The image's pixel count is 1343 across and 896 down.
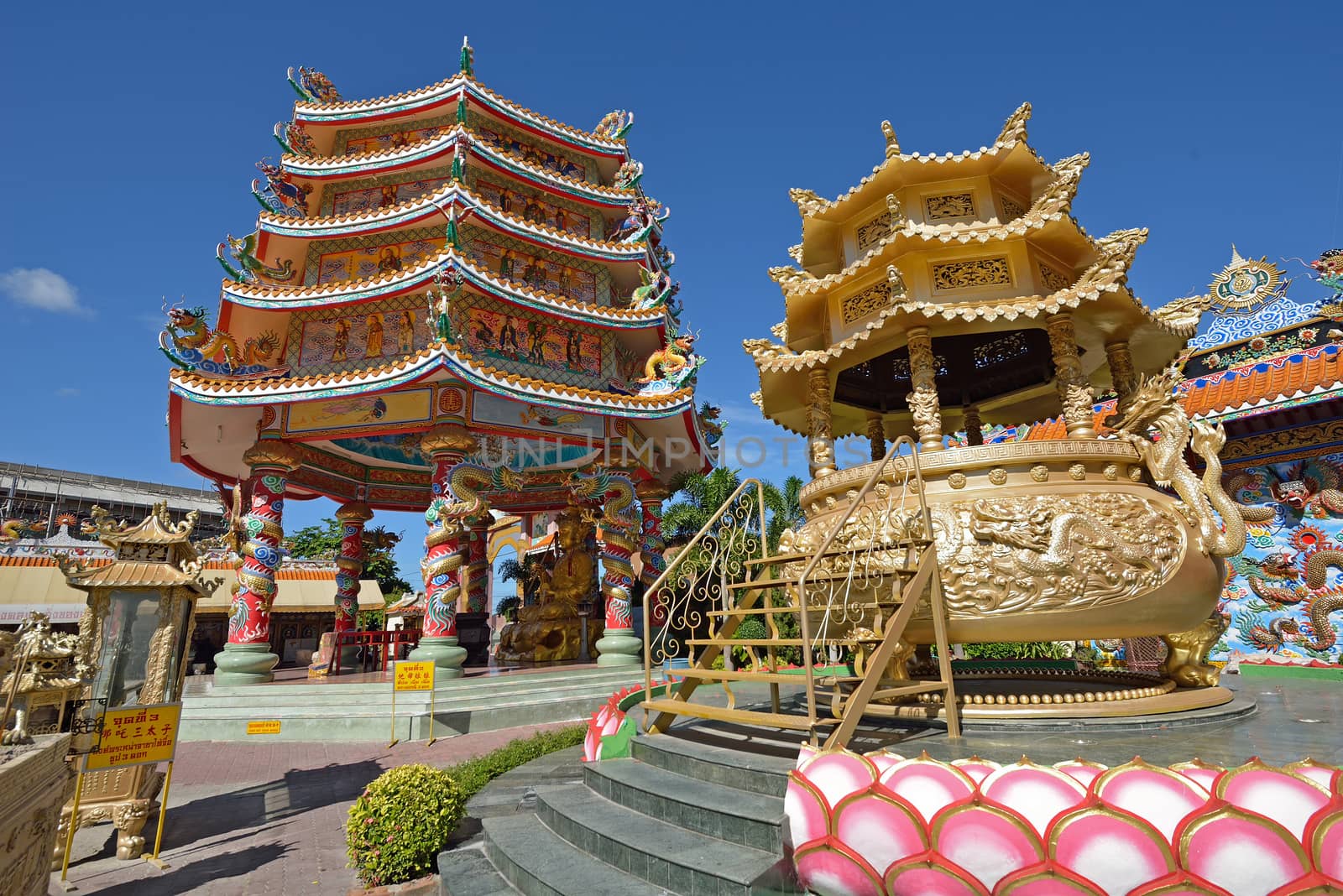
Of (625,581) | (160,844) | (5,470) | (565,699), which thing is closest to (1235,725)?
(160,844)

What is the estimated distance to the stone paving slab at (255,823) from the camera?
4.71m

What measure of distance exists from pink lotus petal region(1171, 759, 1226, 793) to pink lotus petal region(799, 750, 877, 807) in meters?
1.20

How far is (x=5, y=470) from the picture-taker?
122 ft

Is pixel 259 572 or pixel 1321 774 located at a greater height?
pixel 259 572

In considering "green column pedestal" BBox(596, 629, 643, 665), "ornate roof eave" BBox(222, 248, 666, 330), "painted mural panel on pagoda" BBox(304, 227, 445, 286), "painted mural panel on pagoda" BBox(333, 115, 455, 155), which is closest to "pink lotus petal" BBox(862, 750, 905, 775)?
"green column pedestal" BBox(596, 629, 643, 665)

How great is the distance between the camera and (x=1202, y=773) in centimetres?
260

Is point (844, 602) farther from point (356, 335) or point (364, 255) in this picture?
point (364, 255)

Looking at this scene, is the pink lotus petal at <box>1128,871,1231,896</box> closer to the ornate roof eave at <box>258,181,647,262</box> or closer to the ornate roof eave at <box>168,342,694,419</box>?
the ornate roof eave at <box>168,342,694,419</box>

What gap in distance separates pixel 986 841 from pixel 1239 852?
0.85 metres

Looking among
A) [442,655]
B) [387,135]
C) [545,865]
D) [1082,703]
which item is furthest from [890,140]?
[387,135]

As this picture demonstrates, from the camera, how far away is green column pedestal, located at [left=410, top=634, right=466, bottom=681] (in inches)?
444

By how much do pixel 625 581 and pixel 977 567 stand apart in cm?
983

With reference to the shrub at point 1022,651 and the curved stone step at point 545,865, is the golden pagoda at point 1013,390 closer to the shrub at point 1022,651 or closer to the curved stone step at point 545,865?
the curved stone step at point 545,865

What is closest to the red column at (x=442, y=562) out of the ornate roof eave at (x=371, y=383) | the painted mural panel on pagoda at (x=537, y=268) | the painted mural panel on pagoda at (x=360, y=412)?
the painted mural panel on pagoda at (x=360, y=412)
